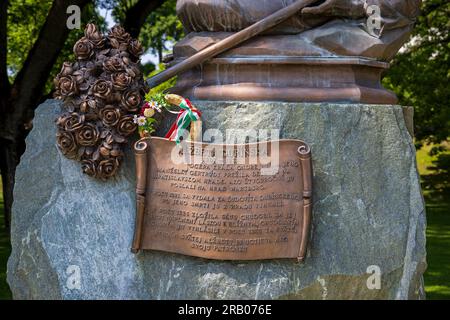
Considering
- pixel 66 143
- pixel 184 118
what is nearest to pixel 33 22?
pixel 66 143

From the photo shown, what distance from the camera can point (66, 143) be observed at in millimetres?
5055

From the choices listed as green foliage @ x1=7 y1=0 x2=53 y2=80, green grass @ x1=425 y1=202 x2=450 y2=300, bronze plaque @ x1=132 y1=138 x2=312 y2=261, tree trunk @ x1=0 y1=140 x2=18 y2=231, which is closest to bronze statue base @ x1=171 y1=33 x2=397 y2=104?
bronze plaque @ x1=132 y1=138 x2=312 y2=261

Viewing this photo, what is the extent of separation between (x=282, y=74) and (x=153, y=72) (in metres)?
12.1

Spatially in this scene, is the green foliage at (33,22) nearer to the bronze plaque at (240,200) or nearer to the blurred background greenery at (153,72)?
the blurred background greenery at (153,72)

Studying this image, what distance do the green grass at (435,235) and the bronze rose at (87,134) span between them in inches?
138

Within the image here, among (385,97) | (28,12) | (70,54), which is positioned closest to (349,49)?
(385,97)

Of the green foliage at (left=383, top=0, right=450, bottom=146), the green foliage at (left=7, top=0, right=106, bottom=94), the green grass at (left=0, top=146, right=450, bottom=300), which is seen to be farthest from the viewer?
the green foliage at (left=383, top=0, right=450, bottom=146)

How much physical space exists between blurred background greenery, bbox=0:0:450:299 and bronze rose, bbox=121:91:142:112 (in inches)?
90.1

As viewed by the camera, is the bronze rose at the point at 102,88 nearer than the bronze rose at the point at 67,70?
Yes

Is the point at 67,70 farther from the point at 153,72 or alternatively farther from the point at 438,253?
the point at 153,72

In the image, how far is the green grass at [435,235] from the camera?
842 cm

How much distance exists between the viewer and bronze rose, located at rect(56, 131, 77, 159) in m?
5.05

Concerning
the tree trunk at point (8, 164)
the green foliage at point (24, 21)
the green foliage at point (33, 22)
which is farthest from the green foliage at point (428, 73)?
the tree trunk at point (8, 164)

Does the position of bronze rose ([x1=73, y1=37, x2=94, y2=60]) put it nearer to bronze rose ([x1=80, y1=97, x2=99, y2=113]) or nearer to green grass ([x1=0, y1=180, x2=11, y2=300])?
bronze rose ([x1=80, y1=97, x2=99, y2=113])
